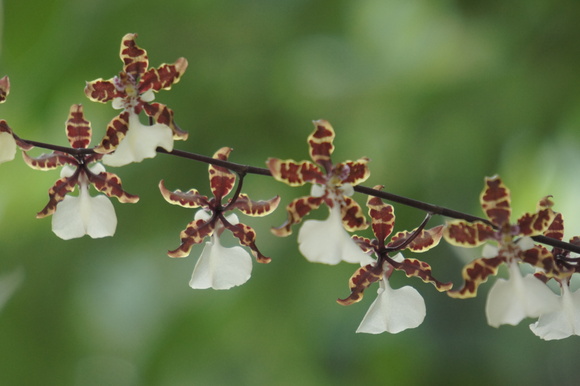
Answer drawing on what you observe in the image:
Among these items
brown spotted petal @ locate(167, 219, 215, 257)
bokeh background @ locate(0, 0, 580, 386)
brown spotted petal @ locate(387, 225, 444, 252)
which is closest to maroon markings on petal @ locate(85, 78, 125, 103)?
brown spotted petal @ locate(167, 219, 215, 257)

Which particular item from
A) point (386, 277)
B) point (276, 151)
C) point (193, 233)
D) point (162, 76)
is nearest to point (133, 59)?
point (162, 76)

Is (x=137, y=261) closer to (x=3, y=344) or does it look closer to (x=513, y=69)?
(x=3, y=344)

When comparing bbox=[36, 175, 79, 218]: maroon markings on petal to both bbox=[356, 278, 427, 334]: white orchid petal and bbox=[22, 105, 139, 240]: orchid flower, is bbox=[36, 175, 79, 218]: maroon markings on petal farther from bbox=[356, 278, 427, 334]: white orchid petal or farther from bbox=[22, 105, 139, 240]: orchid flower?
bbox=[356, 278, 427, 334]: white orchid petal

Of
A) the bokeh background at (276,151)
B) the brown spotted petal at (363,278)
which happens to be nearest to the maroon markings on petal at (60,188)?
the brown spotted petal at (363,278)

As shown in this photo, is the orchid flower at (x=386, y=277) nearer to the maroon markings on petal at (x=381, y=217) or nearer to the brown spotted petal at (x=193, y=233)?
the maroon markings on petal at (x=381, y=217)

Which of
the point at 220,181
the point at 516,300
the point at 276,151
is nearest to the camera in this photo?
the point at 516,300

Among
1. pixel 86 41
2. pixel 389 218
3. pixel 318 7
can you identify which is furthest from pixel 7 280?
pixel 389 218

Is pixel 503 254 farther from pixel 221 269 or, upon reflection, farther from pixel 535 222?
pixel 221 269
